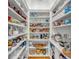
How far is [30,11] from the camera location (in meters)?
5.80

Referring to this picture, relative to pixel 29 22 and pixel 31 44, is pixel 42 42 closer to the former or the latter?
pixel 31 44
